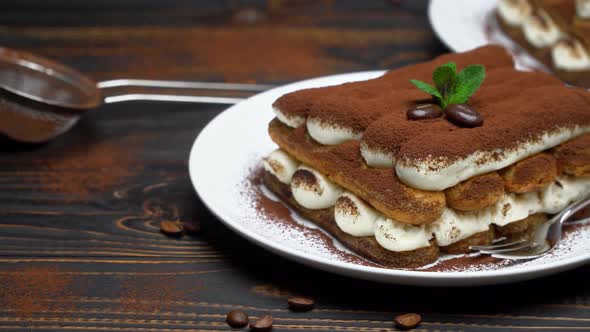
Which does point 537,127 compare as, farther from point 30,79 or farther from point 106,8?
point 106,8

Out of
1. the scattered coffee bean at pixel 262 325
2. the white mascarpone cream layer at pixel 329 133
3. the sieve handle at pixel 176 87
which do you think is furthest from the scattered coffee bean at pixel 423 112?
the sieve handle at pixel 176 87

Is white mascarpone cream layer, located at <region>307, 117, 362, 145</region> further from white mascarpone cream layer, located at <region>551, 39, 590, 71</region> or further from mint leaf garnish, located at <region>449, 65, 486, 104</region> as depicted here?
white mascarpone cream layer, located at <region>551, 39, 590, 71</region>

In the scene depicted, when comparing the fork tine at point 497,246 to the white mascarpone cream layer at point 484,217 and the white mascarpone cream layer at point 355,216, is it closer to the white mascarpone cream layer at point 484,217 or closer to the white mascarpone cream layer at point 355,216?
the white mascarpone cream layer at point 484,217

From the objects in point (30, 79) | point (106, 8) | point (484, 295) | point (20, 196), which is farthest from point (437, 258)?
point (106, 8)

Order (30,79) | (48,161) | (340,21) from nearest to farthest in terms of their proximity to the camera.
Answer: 1. (48,161)
2. (30,79)
3. (340,21)

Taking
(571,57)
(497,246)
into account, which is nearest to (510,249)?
(497,246)

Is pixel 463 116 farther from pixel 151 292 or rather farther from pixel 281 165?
pixel 151 292

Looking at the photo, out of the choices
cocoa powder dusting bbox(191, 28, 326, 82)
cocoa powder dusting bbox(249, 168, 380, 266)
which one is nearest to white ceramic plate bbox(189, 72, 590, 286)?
cocoa powder dusting bbox(249, 168, 380, 266)
